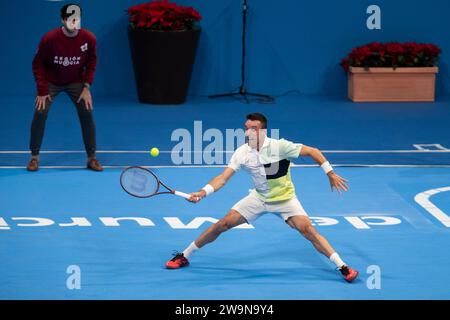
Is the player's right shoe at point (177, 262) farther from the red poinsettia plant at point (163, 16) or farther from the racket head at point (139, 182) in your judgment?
the red poinsettia plant at point (163, 16)

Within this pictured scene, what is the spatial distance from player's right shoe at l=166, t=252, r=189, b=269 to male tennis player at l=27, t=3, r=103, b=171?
3.86 meters

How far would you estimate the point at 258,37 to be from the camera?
17.5 meters

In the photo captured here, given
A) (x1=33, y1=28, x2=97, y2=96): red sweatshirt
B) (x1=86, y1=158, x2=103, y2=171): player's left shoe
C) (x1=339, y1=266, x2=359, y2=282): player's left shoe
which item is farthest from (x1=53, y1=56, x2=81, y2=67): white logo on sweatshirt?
(x1=339, y1=266, x2=359, y2=282): player's left shoe

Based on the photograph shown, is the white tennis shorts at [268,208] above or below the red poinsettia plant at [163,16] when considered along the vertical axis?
below

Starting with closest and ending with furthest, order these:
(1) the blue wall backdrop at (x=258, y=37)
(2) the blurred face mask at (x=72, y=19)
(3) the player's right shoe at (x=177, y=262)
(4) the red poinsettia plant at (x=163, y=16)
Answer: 1. (3) the player's right shoe at (x=177, y=262)
2. (2) the blurred face mask at (x=72, y=19)
3. (4) the red poinsettia plant at (x=163, y=16)
4. (1) the blue wall backdrop at (x=258, y=37)

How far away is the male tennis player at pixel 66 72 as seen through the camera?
12.2 m

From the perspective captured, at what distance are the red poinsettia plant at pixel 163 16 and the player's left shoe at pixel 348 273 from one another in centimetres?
847

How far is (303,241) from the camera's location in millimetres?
9836

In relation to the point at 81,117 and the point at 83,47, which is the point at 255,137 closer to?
the point at 83,47

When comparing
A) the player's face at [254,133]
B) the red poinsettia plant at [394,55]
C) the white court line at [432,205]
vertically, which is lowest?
the white court line at [432,205]

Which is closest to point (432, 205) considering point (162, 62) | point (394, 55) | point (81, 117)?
point (81, 117)

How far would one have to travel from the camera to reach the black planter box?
16250mm

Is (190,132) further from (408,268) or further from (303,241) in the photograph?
(408,268)

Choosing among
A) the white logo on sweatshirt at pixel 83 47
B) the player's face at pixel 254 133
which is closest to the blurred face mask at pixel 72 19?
the white logo on sweatshirt at pixel 83 47
